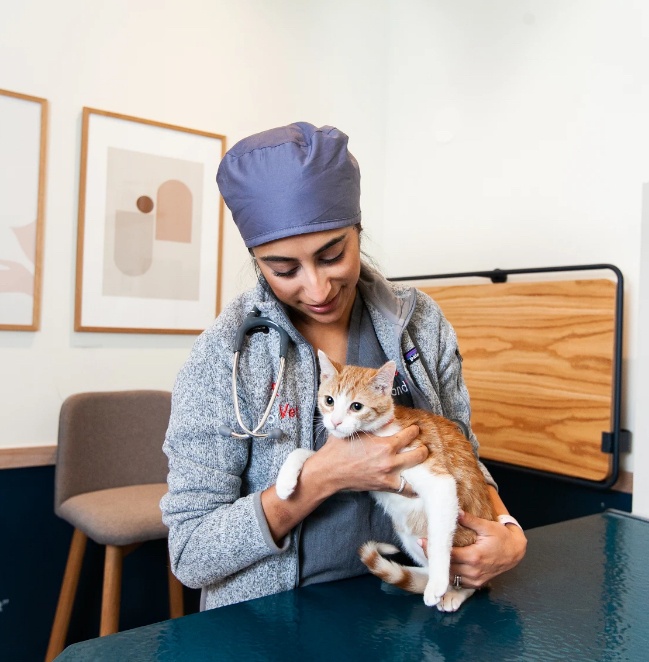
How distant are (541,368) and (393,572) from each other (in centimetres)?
128

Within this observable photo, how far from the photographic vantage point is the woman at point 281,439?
989 millimetres

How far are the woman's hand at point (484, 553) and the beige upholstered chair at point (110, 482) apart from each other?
1122 mm

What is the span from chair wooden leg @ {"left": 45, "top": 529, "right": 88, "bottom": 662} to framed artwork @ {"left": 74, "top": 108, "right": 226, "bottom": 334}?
2.42 ft

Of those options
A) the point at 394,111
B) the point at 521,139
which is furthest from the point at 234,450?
the point at 394,111

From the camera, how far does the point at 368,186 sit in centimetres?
296

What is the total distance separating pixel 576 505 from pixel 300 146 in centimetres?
159

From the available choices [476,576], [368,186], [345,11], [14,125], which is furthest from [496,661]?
[345,11]

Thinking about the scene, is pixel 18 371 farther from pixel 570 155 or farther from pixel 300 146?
pixel 570 155

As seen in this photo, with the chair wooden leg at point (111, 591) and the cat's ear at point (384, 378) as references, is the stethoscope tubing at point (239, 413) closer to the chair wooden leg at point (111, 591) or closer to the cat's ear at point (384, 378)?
the cat's ear at point (384, 378)

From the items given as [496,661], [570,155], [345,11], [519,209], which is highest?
[345,11]

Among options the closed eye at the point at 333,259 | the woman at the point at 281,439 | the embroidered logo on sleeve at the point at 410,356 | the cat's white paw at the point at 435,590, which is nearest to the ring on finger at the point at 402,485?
the woman at the point at 281,439

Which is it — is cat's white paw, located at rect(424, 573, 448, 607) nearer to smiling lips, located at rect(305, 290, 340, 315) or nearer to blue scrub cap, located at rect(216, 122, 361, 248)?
smiling lips, located at rect(305, 290, 340, 315)

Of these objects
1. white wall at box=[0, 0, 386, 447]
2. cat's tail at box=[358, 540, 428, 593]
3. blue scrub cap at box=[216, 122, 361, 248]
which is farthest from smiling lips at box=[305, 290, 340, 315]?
white wall at box=[0, 0, 386, 447]

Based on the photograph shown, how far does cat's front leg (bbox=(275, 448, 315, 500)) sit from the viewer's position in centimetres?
96
